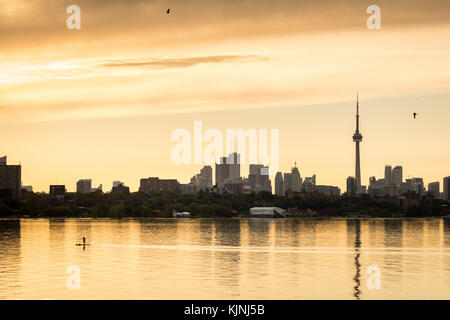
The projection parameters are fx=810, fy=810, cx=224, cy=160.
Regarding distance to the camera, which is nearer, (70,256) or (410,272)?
(410,272)

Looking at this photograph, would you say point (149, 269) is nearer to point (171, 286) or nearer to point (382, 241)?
point (171, 286)

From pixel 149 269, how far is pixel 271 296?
24969 millimetres

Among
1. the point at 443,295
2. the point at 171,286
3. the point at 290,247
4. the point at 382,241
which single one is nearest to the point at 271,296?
the point at 171,286

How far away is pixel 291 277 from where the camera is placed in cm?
8669

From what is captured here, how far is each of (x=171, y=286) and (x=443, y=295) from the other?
83.9 feet

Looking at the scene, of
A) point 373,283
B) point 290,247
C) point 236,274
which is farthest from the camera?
point 290,247

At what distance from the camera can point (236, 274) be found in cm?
8881

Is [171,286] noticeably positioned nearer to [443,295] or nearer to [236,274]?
[236,274]
